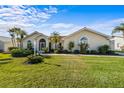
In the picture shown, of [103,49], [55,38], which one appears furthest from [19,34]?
[103,49]

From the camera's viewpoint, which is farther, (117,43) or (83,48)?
(83,48)

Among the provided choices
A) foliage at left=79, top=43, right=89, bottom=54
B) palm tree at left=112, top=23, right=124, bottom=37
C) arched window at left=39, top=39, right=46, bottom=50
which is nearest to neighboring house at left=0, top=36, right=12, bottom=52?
arched window at left=39, top=39, right=46, bottom=50

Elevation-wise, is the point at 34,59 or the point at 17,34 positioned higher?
the point at 17,34

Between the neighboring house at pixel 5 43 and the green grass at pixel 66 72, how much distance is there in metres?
0.38

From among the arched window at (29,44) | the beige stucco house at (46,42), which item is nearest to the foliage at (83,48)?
the beige stucco house at (46,42)

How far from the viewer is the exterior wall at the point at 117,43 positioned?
6.73 m

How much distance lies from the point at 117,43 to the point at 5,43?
9.60 ft

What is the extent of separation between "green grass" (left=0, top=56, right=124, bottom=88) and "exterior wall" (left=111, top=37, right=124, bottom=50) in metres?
0.33

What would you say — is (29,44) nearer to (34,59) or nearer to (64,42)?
(34,59)

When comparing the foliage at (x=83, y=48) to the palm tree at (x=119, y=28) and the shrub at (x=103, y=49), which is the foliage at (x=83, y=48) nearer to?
the shrub at (x=103, y=49)

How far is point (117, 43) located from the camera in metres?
6.94
